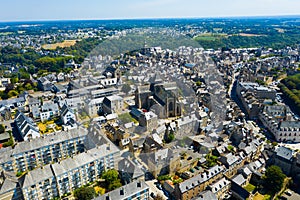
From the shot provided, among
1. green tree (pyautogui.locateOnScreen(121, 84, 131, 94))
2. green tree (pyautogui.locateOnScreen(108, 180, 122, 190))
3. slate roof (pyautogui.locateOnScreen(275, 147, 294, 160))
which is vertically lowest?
green tree (pyautogui.locateOnScreen(108, 180, 122, 190))

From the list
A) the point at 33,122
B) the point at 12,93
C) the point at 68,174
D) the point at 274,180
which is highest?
the point at 12,93

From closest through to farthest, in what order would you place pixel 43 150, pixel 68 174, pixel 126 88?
pixel 68 174 → pixel 43 150 → pixel 126 88

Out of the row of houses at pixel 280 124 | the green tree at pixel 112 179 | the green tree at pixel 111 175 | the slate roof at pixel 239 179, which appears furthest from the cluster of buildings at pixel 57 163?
the row of houses at pixel 280 124

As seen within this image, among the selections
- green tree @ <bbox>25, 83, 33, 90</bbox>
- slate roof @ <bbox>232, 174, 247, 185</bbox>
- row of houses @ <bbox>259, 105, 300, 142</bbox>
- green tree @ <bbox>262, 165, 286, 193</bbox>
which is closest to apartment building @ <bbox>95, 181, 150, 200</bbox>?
slate roof @ <bbox>232, 174, 247, 185</bbox>

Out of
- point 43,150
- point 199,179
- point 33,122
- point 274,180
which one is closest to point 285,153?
point 274,180

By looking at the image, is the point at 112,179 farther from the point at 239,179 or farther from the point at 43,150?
the point at 239,179

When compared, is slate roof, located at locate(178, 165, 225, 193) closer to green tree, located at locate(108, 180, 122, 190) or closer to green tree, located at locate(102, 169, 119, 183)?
green tree, located at locate(108, 180, 122, 190)

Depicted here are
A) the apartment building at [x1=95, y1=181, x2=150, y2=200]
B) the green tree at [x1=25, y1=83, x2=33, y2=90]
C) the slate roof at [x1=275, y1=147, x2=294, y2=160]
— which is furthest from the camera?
the green tree at [x1=25, y1=83, x2=33, y2=90]

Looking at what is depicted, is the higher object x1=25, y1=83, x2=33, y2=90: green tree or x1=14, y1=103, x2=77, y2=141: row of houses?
x1=25, y1=83, x2=33, y2=90: green tree

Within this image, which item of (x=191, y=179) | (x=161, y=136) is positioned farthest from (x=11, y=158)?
(x=191, y=179)

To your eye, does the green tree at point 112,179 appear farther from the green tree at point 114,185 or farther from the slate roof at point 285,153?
the slate roof at point 285,153

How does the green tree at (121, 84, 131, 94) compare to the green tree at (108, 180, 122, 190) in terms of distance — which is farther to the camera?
the green tree at (121, 84, 131, 94)
